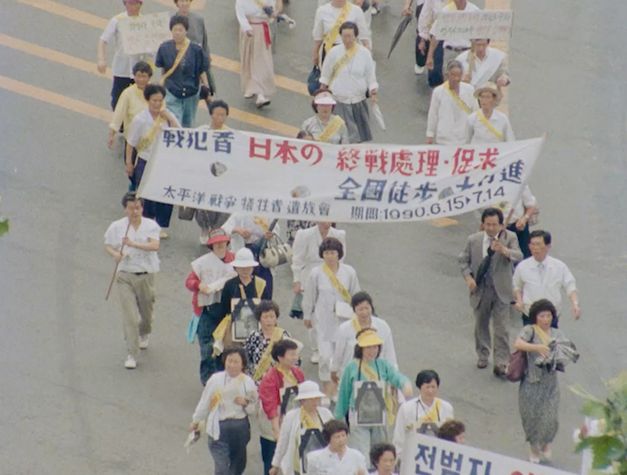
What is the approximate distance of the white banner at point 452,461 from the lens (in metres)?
12.8

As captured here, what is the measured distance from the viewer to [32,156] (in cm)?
2095

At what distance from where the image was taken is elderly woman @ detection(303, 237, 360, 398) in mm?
16859

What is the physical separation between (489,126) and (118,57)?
3.99 m

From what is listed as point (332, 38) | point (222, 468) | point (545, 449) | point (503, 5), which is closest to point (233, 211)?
point (222, 468)

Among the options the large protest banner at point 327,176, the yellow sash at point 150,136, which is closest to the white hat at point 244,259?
the large protest banner at point 327,176

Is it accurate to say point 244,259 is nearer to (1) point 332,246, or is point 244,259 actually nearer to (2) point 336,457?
(1) point 332,246

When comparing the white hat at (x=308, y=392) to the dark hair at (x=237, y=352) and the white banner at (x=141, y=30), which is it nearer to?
the dark hair at (x=237, y=352)

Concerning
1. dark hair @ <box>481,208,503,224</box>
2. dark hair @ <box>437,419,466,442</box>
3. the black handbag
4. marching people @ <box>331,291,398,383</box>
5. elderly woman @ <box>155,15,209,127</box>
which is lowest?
dark hair @ <box>437,419,466,442</box>

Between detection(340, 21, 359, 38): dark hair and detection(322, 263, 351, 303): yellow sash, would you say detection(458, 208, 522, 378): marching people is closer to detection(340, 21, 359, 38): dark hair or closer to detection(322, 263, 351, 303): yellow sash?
detection(322, 263, 351, 303): yellow sash

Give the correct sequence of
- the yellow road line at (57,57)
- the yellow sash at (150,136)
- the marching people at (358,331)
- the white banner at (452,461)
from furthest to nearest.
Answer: the yellow road line at (57,57) → the yellow sash at (150,136) → the marching people at (358,331) → the white banner at (452,461)

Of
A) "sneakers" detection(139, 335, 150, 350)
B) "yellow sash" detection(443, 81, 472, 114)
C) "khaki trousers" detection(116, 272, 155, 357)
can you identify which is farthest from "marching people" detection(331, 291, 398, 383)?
"yellow sash" detection(443, 81, 472, 114)

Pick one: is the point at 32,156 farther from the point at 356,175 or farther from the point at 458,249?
the point at 356,175

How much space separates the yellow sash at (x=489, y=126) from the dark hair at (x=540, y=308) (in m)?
3.34

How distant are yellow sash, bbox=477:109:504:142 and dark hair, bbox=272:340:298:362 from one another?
15.3ft
